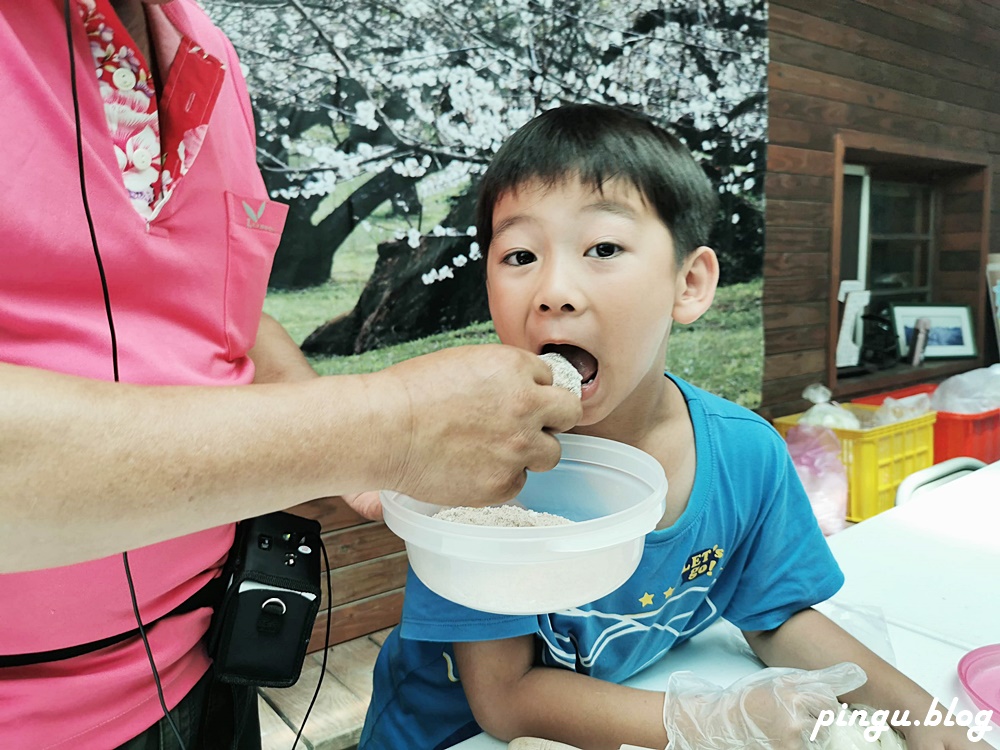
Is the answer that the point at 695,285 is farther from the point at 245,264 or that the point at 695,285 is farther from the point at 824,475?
the point at 824,475

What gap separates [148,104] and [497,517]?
0.67m

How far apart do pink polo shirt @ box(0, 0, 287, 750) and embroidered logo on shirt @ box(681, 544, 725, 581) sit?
671 mm

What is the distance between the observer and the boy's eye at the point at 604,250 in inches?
38.7

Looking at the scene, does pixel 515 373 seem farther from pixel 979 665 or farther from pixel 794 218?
pixel 794 218

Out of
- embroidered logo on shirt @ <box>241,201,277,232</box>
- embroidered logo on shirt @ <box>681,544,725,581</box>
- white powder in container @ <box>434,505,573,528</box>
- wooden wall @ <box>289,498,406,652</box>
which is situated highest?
embroidered logo on shirt @ <box>241,201,277,232</box>

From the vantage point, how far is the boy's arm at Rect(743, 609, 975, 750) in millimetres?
962

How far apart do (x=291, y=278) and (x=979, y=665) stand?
79.3 inches

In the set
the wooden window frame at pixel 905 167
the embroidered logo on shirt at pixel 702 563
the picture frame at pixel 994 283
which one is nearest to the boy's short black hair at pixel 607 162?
the embroidered logo on shirt at pixel 702 563

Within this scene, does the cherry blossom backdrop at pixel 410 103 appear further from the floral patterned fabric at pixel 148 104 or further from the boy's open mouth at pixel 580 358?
the boy's open mouth at pixel 580 358

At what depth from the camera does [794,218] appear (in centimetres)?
372

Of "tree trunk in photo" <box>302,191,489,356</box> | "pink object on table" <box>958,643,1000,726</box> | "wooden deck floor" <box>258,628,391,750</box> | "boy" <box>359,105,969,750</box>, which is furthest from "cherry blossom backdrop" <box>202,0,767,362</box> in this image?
"pink object on table" <box>958,643,1000,726</box>

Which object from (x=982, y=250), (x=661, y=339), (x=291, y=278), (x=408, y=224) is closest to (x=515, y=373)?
(x=661, y=339)

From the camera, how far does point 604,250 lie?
38.9 inches

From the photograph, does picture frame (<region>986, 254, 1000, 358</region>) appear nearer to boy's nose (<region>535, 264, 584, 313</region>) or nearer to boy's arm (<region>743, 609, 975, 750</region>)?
boy's arm (<region>743, 609, 975, 750</region>)
